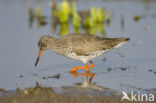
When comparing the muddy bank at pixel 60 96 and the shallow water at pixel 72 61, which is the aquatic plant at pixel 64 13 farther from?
the muddy bank at pixel 60 96

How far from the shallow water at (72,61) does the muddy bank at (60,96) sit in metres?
0.61

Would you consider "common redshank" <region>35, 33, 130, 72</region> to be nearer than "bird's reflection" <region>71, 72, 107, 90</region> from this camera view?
No

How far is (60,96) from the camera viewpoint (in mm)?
7789

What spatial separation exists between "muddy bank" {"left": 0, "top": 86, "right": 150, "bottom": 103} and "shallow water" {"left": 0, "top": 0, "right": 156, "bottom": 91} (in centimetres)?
61

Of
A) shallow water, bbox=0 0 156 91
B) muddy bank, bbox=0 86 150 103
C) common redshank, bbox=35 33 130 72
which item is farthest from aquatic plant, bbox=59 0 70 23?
muddy bank, bbox=0 86 150 103

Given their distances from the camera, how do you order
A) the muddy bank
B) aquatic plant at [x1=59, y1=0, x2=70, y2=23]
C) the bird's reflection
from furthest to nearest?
aquatic plant at [x1=59, y1=0, x2=70, y2=23] → the bird's reflection → the muddy bank

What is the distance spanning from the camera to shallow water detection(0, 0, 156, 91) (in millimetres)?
9211

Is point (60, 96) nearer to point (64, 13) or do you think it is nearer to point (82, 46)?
point (82, 46)

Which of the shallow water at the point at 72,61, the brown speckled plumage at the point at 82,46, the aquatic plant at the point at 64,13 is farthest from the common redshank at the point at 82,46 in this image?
the aquatic plant at the point at 64,13

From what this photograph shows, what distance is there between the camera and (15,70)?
10266 mm

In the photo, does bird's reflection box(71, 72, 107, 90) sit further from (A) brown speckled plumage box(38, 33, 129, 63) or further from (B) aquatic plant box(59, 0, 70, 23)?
(B) aquatic plant box(59, 0, 70, 23)

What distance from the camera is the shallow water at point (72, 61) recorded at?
9.21 m

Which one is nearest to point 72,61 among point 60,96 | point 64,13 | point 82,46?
point 82,46

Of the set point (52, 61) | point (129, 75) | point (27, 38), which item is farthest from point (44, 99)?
point (27, 38)
